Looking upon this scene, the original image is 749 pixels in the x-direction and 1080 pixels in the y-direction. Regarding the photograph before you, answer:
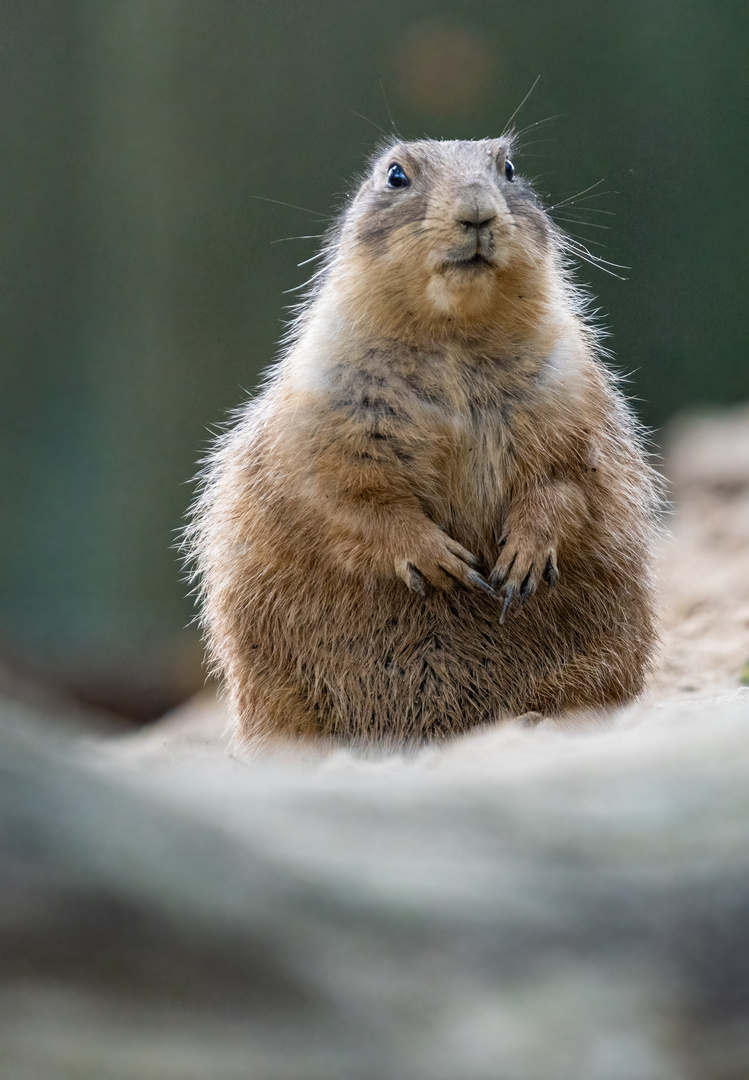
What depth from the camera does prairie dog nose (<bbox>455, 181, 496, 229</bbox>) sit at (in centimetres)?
400

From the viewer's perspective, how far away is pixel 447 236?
4059mm

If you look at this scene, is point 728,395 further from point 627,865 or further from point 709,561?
point 627,865

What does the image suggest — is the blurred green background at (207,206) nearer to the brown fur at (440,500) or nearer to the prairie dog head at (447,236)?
the prairie dog head at (447,236)

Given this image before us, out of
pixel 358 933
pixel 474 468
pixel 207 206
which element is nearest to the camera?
pixel 358 933

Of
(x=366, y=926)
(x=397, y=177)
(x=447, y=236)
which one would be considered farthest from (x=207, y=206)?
(x=366, y=926)

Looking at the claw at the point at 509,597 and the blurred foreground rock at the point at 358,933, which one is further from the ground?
the blurred foreground rock at the point at 358,933

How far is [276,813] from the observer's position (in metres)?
1.98

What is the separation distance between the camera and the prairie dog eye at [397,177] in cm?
445

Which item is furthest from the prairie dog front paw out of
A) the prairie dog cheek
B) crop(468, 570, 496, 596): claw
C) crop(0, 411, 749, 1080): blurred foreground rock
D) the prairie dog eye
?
crop(0, 411, 749, 1080): blurred foreground rock

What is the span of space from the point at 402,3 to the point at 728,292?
394 centimetres

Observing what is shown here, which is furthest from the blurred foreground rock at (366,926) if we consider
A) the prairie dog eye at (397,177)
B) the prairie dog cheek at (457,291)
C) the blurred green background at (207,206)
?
the blurred green background at (207,206)

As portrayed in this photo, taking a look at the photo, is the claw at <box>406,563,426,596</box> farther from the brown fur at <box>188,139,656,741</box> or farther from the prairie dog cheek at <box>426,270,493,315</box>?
the prairie dog cheek at <box>426,270,493,315</box>

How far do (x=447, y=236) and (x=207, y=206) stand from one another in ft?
22.7

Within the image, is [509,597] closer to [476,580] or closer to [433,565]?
[476,580]
